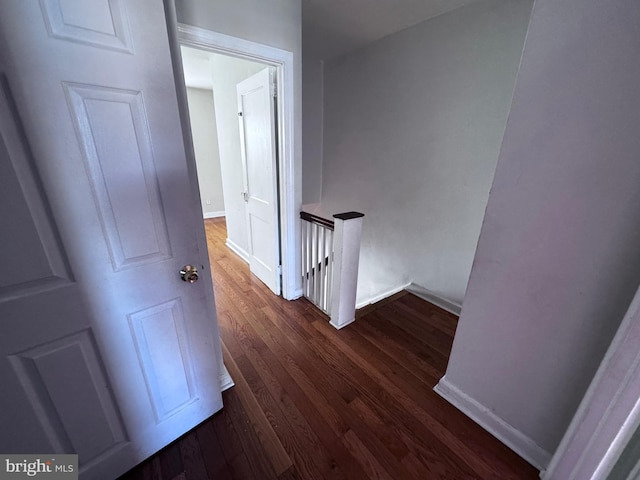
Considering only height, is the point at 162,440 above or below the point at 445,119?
below

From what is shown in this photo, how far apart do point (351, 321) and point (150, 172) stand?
1810mm

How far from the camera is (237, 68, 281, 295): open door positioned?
82.4 inches

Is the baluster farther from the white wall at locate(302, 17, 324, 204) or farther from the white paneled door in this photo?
the white wall at locate(302, 17, 324, 204)

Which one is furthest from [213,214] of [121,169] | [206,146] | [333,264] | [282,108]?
[121,169]

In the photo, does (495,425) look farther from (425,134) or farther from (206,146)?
(206,146)

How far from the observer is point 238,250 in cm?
352

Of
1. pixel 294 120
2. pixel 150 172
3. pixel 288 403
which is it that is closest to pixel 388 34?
pixel 294 120

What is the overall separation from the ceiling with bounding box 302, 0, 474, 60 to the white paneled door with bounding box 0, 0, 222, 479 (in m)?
1.86

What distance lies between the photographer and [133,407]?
102 centimetres

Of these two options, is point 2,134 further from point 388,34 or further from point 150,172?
point 388,34

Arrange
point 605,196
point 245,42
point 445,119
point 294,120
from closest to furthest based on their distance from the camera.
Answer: point 605,196, point 245,42, point 294,120, point 445,119

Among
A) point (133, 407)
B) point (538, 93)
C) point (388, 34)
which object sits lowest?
point (133, 407)

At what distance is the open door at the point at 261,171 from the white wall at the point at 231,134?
31 centimetres

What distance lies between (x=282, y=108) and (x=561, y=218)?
1.85 metres
